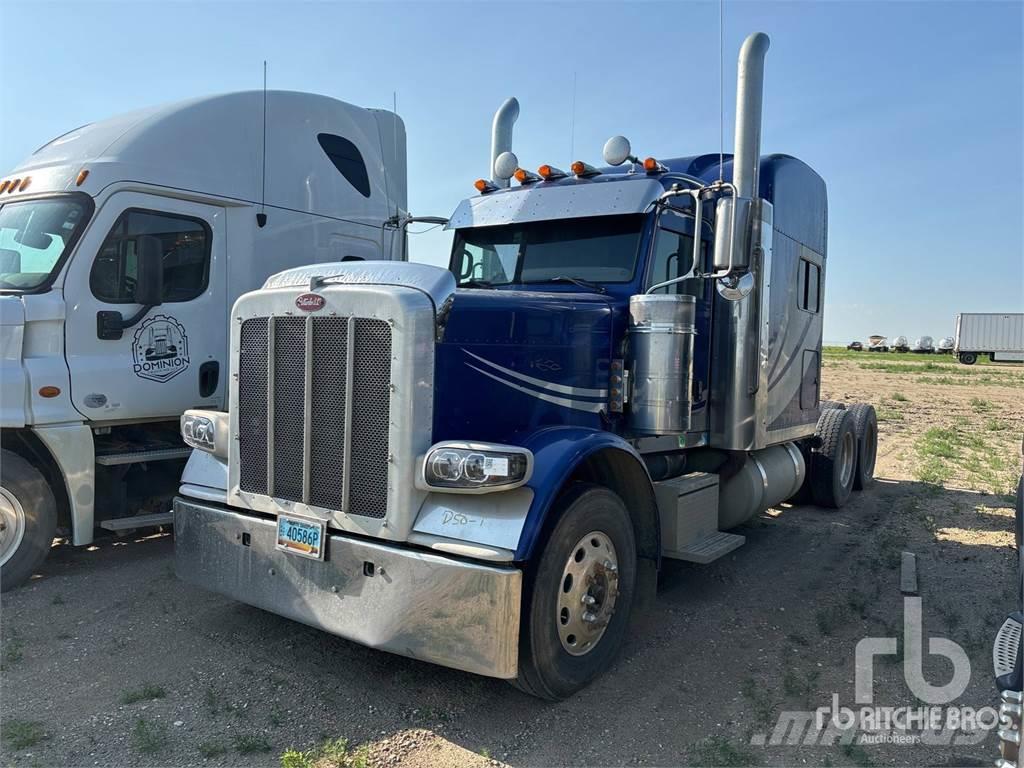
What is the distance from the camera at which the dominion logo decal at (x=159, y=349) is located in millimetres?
5766

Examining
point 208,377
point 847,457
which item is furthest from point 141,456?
point 847,457

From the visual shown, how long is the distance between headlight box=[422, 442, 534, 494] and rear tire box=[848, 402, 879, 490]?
679 centimetres

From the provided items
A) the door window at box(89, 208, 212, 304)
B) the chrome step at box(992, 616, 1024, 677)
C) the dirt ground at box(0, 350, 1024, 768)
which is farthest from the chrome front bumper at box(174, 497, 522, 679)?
the door window at box(89, 208, 212, 304)

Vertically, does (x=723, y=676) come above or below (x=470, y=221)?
below

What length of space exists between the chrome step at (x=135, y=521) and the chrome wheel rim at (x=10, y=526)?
53 centimetres

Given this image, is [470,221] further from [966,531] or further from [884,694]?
[966,531]

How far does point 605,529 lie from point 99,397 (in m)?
3.92

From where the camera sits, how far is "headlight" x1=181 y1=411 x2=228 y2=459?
4.31 metres

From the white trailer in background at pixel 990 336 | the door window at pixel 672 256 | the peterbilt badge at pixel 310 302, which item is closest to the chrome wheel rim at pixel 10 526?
the peterbilt badge at pixel 310 302

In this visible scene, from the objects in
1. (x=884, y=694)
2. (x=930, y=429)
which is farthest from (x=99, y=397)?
(x=930, y=429)

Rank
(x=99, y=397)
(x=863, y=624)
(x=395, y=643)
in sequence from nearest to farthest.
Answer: (x=395, y=643), (x=863, y=624), (x=99, y=397)

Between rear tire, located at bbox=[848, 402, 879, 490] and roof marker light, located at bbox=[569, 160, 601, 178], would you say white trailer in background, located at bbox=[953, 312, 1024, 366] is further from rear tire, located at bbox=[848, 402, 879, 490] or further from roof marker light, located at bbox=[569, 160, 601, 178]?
roof marker light, located at bbox=[569, 160, 601, 178]

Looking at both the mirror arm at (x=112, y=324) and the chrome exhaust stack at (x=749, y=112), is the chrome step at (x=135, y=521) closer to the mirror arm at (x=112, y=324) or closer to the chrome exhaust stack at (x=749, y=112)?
the mirror arm at (x=112, y=324)

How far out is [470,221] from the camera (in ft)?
18.9
